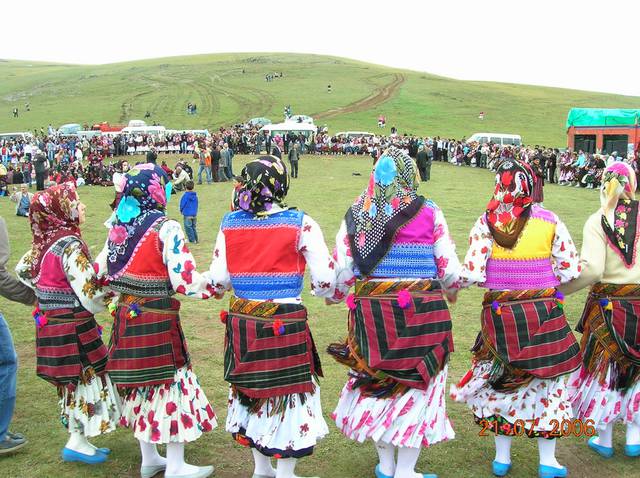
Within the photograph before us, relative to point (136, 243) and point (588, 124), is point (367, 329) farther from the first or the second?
point (588, 124)

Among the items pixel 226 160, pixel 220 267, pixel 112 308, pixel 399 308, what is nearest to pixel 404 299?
pixel 399 308

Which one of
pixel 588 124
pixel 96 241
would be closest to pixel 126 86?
pixel 588 124

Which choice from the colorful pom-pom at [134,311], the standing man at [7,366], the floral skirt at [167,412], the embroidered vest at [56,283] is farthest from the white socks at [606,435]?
the standing man at [7,366]

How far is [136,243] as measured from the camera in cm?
404

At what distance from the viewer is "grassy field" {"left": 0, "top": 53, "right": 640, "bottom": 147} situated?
56250 millimetres

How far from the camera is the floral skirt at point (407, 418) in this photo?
12.8ft

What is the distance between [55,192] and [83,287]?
71 centimetres

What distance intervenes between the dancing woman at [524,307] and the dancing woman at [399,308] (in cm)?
37

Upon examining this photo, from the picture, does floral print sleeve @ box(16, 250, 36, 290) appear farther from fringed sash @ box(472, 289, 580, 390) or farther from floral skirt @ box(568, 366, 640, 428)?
floral skirt @ box(568, 366, 640, 428)

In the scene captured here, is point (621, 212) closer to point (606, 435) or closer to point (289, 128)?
point (606, 435)

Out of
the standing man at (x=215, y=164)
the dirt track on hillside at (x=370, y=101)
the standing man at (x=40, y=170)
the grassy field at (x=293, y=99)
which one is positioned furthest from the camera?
the dirt track on hillside at (x=370, y=101)

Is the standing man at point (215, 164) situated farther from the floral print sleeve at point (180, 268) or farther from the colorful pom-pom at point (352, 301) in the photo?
the colorful pom-pom at point (352, 301)

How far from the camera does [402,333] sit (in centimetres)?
386

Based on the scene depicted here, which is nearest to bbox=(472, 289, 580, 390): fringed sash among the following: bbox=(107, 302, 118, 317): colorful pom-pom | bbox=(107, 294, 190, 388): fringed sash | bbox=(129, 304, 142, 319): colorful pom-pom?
bbox=(107, 294, 190, 388): fringed sash
